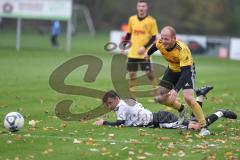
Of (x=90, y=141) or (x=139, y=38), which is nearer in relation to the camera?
(x=90, y=141)

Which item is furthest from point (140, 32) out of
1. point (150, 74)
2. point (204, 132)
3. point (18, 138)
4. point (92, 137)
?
point (18, 138)

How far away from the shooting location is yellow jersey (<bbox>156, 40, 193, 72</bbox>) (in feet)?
40.9

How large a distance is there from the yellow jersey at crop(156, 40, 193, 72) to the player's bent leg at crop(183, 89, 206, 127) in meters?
0.52

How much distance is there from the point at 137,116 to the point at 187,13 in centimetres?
6369

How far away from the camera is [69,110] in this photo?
1570 centimetres

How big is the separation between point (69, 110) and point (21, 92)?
382 centimetres

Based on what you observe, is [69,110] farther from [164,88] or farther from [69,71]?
[69,71]

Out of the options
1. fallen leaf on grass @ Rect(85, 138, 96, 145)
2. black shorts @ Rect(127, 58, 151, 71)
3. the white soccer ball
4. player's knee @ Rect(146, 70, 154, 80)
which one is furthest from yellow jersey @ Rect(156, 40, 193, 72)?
player's knee @ Rect(146, 70, 154, 80)

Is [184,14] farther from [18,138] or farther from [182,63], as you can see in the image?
[18,138]

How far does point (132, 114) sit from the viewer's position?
42.8 ft

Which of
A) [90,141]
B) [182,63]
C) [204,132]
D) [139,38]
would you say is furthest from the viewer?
[139,38]

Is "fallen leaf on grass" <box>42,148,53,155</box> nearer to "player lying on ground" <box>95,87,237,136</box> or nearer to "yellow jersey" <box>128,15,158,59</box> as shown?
"player lying on ground" <box>95,87,237,136</box>

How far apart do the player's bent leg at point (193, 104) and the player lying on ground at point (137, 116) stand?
23 cm

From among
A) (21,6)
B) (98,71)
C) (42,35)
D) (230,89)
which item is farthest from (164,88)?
(42,35)
